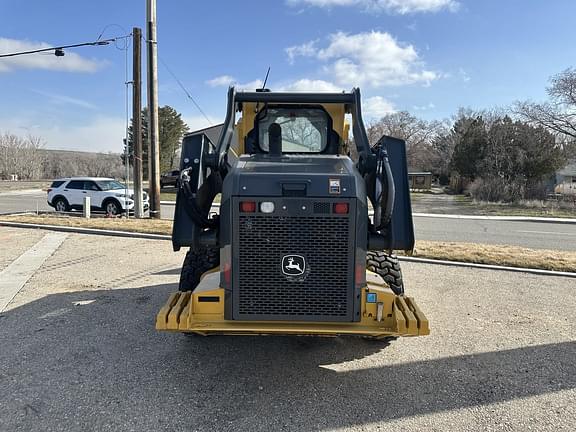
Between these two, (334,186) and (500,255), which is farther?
(500,255)

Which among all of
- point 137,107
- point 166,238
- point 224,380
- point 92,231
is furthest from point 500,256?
point 137,107

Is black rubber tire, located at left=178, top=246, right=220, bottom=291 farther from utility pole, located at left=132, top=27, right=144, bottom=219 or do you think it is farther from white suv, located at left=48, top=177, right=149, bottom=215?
white suv, located at left=48, top=177, right=149, bottom=215

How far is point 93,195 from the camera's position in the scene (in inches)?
690

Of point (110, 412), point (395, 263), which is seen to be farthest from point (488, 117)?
point (110, 412)

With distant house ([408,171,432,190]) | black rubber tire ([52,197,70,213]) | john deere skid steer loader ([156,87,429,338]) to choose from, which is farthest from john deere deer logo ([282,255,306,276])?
distant house ([408,171,432,190])

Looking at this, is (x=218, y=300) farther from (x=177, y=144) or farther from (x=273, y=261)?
(x=177, y=144)

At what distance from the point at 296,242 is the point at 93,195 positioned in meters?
16.3

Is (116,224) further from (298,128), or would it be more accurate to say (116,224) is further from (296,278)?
(296,278)

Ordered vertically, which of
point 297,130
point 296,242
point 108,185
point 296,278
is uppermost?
point 297,130

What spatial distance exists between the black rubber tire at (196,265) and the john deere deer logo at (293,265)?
129cm

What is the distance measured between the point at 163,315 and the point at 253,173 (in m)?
1.30

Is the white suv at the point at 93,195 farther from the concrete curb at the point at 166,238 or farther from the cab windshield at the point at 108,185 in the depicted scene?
the concrete curb at the point at 166,238

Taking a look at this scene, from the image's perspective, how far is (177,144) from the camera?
48.8m

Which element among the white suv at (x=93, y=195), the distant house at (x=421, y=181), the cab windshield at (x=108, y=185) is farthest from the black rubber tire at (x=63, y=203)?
the distant house at (x=421, y=181)
